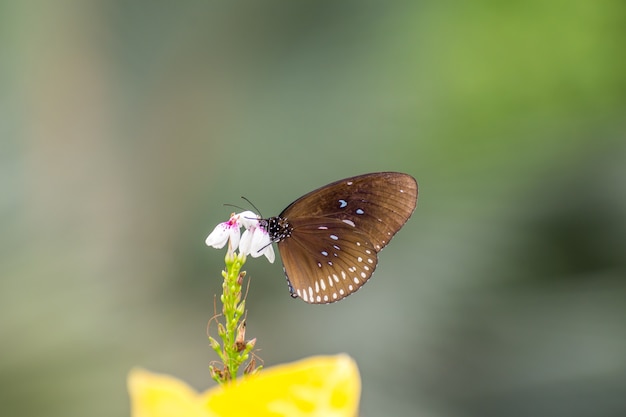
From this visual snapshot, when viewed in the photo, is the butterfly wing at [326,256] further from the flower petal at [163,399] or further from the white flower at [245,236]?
the flower petal at [163,399]

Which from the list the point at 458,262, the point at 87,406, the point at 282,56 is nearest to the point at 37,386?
the point at 87,406

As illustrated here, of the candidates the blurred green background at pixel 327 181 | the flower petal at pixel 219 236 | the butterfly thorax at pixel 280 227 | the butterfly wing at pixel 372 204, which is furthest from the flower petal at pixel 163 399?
the blurred green background at pixel 327 181

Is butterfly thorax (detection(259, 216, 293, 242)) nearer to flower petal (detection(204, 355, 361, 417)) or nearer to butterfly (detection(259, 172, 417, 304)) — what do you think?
butterfly (detection(259, 172, 417, 304))

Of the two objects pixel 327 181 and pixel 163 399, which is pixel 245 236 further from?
pixel 327 181

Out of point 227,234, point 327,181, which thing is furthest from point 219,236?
point 327,181

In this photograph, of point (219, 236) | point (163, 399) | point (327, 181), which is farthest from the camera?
point (327, 181)

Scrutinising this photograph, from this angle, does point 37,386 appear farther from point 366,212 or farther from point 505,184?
point 505,184
